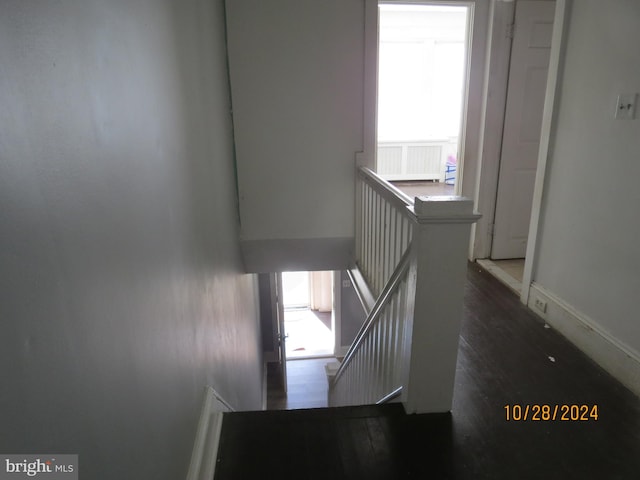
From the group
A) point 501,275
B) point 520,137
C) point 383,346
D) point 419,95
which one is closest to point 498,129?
point 520,137

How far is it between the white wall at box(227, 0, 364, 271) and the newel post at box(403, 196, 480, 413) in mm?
1956

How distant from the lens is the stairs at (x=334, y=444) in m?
1.50

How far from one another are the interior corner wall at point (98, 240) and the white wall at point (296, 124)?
1.66 metres

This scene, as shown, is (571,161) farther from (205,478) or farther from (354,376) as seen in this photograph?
(205,478)

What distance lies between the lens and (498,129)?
343cm

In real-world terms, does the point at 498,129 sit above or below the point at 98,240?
above

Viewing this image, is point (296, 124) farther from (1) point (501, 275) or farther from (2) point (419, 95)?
(2) point (419, 95)

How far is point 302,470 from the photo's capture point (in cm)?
150

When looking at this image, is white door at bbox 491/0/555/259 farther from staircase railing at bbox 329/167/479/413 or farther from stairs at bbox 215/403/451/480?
stairs at bbox 215/403/451/480

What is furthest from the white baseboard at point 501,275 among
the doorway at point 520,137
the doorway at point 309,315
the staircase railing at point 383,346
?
the doorway at point 309,315

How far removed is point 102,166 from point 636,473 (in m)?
1.97

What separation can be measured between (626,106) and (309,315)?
8214 mm

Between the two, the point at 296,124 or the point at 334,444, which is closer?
the point at 334,444

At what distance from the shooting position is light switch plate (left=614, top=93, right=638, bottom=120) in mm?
1963
